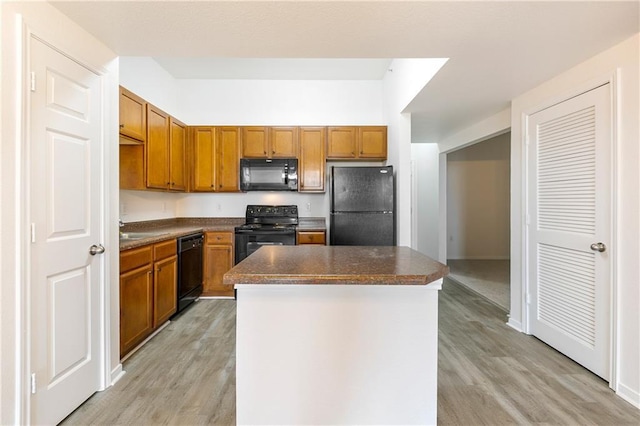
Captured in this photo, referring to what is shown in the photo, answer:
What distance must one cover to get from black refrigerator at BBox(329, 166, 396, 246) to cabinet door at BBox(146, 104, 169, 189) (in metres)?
1.88

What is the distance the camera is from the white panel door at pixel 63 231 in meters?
1.48

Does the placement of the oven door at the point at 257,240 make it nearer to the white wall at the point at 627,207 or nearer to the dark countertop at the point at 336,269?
the dark countertop at the point at 336,269

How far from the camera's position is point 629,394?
181 centimetres

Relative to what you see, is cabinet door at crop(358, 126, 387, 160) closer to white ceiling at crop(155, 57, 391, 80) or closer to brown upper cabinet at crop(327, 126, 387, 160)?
brown upper cabinet at crop(327, 126, 387, 160)

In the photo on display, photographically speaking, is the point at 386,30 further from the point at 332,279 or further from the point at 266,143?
the point at 266,143

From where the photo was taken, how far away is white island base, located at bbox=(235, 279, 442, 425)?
149cm

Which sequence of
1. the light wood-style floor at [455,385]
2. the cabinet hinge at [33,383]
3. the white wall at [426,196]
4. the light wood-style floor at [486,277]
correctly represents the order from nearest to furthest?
1. the cabinet hinge at [33,383]
2. the light wood-style floor at [455,385]
3. the light wood-style floor at [486,277]
4. the white wall at [426,196]

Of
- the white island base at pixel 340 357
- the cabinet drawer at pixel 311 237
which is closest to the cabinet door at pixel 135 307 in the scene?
the white island base at pixel 340 357

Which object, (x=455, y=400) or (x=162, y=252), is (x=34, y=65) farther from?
(x=455, y=400)

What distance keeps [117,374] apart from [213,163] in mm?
2635

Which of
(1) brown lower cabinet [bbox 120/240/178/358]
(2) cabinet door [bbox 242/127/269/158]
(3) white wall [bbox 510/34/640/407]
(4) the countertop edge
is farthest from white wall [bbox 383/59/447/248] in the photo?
(1) brown lower cabinet [bbox 120/240/178/358]

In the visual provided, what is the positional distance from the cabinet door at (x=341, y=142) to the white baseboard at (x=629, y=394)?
322 cm

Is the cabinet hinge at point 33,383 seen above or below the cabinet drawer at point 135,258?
below

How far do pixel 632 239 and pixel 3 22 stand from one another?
3.48 m
